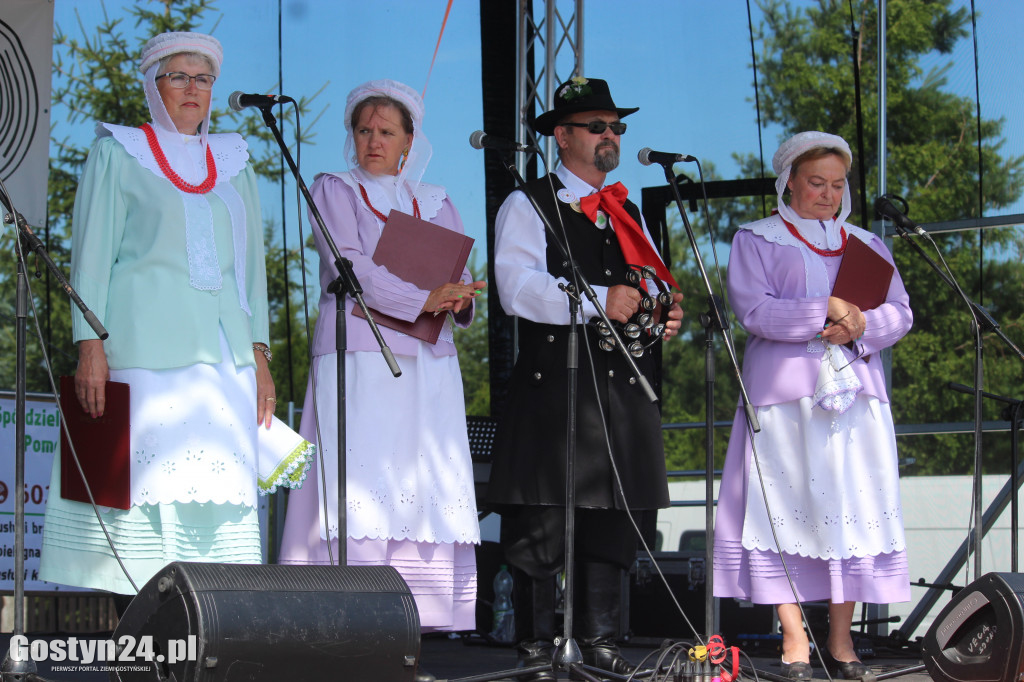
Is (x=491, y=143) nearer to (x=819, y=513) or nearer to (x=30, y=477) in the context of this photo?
(x=819, y=513)

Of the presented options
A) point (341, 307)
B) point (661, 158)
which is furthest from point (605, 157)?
point (341, 307)

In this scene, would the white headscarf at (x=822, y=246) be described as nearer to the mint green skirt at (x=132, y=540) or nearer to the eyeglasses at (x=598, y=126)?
the eyeglasses at (x=598, y=126)

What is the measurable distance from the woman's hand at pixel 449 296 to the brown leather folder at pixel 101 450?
106cm

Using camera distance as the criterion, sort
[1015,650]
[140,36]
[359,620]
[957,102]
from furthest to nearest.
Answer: [957,102], [140,36], [1015,650], [359,620]

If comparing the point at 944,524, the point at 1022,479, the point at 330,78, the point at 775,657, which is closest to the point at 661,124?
the point at 330,78

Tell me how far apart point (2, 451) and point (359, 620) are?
122 inches

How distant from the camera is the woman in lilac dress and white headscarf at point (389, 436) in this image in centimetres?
408

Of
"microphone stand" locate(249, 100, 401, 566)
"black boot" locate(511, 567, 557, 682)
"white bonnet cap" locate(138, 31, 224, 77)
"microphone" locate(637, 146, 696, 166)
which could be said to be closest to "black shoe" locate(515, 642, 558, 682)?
"black boot" locate(511, 567, 557, 682)

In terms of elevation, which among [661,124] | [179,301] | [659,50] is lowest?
[179,301]

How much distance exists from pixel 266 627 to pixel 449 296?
159 centimetres

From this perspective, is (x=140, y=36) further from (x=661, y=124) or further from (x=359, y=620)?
(x=359, y=620)

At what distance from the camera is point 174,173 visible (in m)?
3.77

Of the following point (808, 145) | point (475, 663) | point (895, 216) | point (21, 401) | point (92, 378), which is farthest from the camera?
point (475, 663)

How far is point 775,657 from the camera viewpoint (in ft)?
16.6
